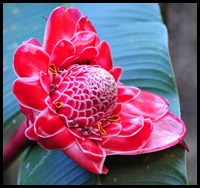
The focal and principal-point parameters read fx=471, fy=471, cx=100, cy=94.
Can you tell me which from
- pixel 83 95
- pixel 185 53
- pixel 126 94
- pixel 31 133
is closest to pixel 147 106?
pixel 126 94

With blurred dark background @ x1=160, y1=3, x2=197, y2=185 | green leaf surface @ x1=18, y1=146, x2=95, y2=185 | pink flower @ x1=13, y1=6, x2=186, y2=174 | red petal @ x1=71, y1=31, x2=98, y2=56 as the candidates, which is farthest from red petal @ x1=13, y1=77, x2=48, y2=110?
blurred dark background @ x1=160, y1=3, x2=197, y2=185

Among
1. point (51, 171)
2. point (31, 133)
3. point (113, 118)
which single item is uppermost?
point (31, 133)

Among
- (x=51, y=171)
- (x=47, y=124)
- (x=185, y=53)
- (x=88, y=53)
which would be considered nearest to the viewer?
(x=47, y=124)

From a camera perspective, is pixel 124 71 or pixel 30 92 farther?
pixel 124 71

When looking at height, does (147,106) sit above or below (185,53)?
above

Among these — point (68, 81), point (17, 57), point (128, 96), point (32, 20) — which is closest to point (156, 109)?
point (128, 96)

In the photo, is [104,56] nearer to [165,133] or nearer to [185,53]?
[165,133]

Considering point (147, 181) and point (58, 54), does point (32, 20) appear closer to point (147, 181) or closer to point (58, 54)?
point (58, 54)
